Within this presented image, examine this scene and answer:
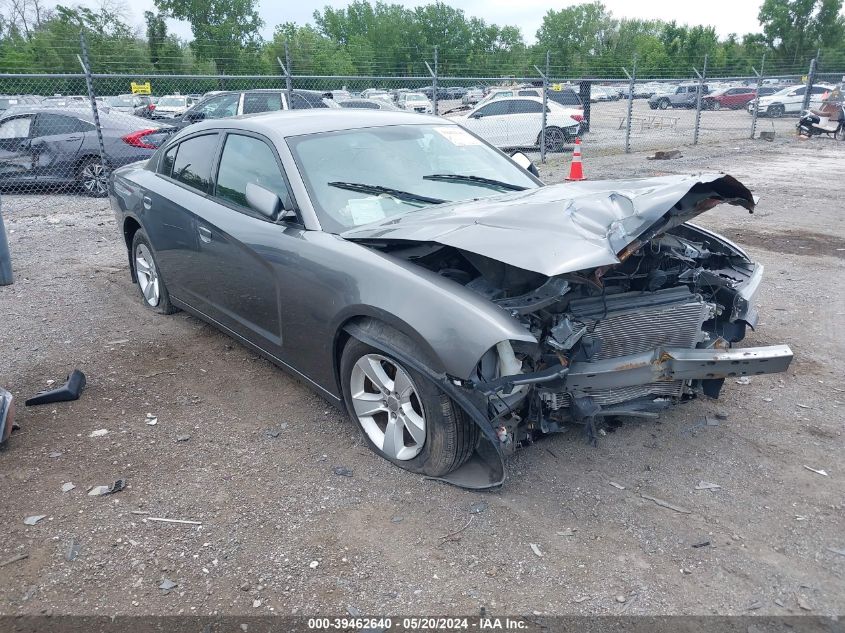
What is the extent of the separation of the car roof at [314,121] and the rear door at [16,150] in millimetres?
7962

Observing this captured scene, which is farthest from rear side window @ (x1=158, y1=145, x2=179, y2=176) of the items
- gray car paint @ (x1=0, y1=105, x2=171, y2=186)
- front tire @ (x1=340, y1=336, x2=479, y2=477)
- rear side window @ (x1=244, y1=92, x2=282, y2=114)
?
rear side window @ (x1=244, y1=92, x2=282, y2=114)

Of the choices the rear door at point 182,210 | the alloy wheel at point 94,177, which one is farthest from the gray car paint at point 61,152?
the rear door at point 182,210

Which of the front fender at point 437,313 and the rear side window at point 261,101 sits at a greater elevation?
the rear side window at point 261,101

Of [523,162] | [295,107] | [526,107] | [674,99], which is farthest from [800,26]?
[523,162]

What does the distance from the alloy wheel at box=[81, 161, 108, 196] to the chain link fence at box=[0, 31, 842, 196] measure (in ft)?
0.06

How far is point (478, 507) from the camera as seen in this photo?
3.08 metres

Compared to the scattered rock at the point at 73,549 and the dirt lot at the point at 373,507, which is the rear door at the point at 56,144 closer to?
Answer: the dirt lot at the point at 373,507

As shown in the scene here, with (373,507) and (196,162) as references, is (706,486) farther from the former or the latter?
(196,162)

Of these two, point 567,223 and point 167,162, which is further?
point 167,162

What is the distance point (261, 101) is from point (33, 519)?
10.7 metres

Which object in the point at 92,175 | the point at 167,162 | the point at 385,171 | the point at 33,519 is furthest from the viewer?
the point at 92,175

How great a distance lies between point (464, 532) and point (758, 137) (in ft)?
71.2

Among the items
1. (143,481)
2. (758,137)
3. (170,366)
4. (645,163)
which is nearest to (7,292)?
(170,366)

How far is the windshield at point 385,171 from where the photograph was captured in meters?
3.78
